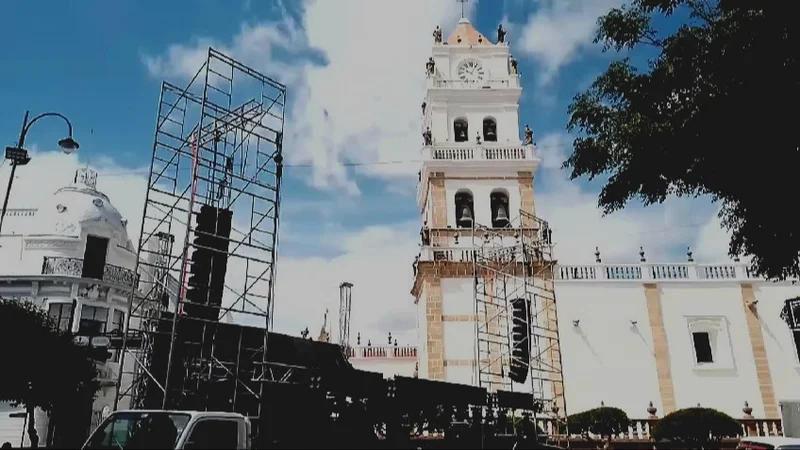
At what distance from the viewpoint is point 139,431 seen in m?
7.00

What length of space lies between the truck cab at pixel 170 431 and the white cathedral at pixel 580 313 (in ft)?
46.8

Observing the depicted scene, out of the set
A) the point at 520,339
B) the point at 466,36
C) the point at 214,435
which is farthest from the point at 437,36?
the point at 214,435

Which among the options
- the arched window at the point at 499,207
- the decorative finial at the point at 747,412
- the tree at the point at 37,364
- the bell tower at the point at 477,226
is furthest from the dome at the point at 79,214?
the decorative finial at the point at 747,412

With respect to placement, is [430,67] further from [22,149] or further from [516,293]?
[22,149]

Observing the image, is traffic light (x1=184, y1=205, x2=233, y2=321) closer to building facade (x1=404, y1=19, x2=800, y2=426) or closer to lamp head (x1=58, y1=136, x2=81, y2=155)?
lamp head (x1=58, y1=136, x2=81, y2=155)

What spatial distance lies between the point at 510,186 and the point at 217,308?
52.9 ft

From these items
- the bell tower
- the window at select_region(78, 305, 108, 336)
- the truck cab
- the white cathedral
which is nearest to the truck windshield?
the truck cab

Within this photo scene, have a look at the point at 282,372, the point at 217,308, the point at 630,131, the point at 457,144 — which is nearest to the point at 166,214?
the point at 217,308

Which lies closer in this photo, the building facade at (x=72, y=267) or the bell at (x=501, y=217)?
the building facade at (x=72, y=267)

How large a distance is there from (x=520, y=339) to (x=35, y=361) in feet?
42.1

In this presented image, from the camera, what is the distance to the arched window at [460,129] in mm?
26812

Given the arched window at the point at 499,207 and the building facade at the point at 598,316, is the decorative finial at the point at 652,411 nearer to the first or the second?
the building facade at the point at 598,316

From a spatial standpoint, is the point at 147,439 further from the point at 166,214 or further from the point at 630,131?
the point at 630,131

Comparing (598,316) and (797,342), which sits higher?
(598,316)
